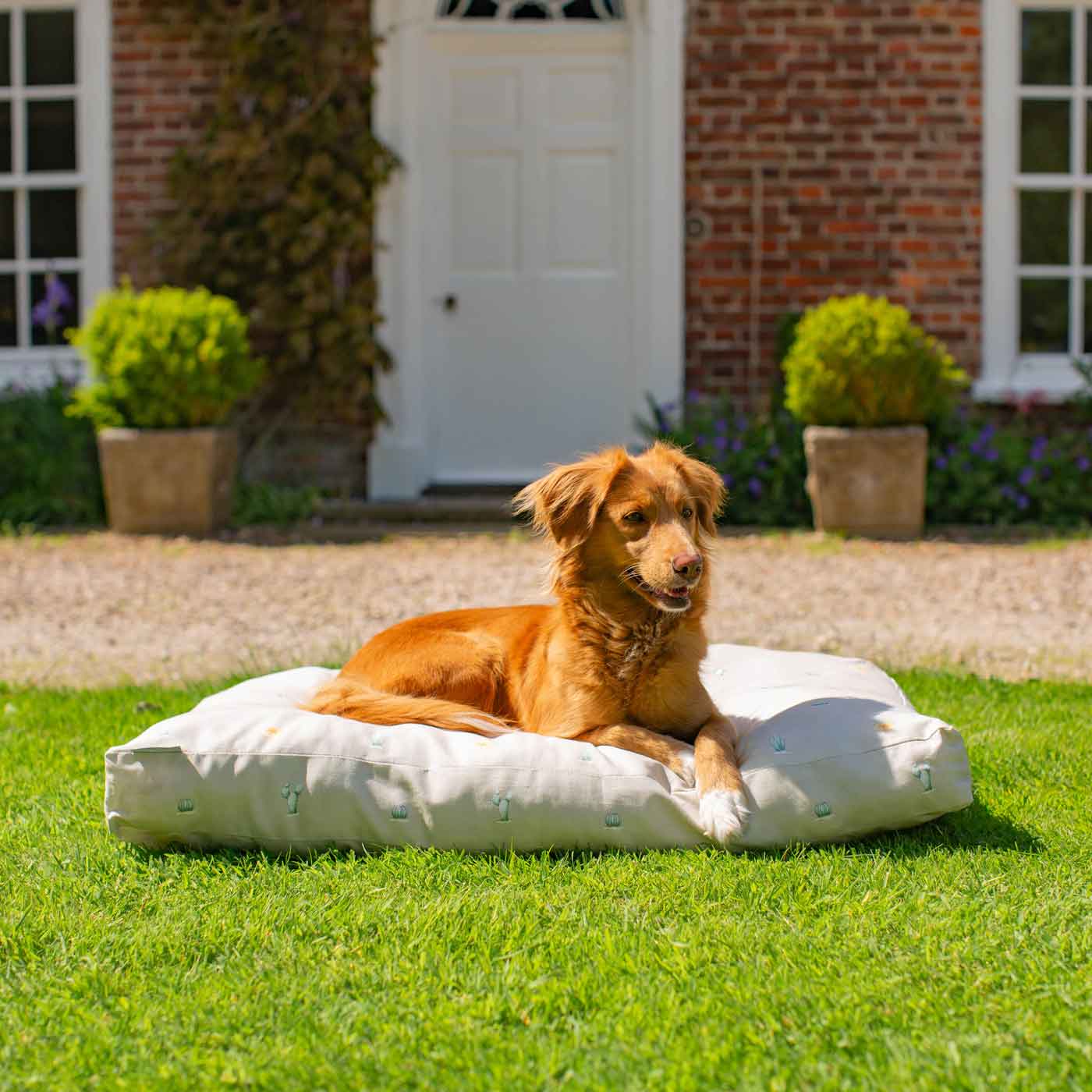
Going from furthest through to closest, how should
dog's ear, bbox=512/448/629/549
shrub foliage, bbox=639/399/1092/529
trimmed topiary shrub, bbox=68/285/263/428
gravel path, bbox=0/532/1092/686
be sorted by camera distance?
shrub foliage, bbox=639/399/1092/529 → trimmed topiary shrub, bbox=68/285/263/428 → gravel path, bbox=0/532/1092/686 → dog's ear, bbox=512/448/629/549

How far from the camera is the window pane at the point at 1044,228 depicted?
920 centimetres

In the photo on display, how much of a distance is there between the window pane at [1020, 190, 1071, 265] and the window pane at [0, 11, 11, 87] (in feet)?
21.6

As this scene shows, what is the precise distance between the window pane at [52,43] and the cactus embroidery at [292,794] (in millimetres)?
7697

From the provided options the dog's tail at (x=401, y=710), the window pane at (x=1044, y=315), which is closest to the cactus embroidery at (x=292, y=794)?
the dog's tail at (x=401, y=710)

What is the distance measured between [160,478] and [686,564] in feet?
18.9

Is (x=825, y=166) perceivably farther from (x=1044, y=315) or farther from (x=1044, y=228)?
(x=1044, y=315)

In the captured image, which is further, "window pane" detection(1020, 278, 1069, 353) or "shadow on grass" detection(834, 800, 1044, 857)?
"window pane" detection(1020, 278, 1069, 353)

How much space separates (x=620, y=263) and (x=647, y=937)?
7231 mm

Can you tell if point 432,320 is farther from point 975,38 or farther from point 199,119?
point 975,38

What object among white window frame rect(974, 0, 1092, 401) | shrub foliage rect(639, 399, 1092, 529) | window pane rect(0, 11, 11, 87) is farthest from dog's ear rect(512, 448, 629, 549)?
window pane rect(0, 11, 11, 87)

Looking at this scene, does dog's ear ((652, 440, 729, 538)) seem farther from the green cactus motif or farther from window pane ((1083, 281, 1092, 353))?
window pane ((1083, 281, 1092, 353))

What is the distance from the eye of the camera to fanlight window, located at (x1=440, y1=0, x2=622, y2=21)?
9.07m

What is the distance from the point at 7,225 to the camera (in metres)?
9.53

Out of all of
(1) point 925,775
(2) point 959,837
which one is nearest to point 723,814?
(1) point 925,775
